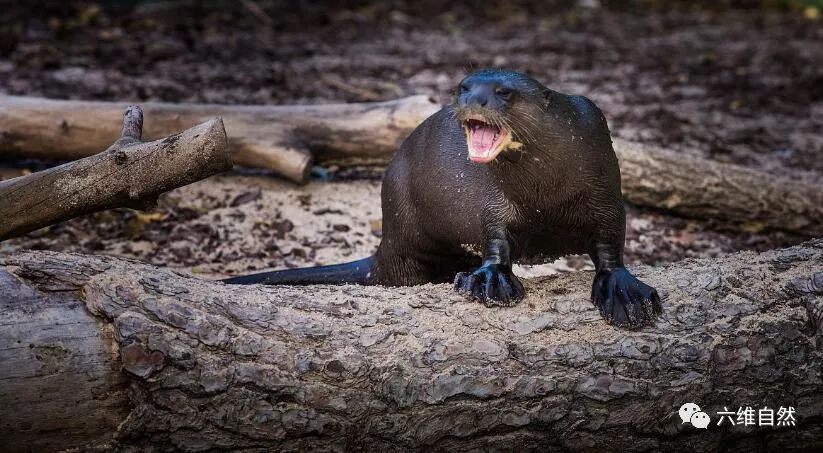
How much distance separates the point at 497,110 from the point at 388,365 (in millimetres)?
630

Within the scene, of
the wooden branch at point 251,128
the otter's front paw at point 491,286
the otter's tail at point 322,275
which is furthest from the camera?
the wooden branch at point 251,128

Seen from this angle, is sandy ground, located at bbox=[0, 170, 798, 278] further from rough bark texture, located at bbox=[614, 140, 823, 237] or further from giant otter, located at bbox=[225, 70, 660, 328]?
giant otter, located at bbox=[225, 70, 660, 328]

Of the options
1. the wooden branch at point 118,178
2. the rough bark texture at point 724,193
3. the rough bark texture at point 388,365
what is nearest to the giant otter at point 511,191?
the rough bark texture at point 388,365

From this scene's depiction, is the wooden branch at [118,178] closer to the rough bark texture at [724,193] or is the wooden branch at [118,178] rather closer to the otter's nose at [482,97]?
the otter's nose at [482,97]

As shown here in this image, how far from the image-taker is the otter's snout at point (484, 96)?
2.09 metres

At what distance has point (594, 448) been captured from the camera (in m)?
2.07

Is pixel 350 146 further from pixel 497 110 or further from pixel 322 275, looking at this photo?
pixel 497 110

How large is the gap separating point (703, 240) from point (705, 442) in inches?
80.5

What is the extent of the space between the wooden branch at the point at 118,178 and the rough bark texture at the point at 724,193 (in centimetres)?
220

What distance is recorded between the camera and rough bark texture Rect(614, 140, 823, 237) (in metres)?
3.94

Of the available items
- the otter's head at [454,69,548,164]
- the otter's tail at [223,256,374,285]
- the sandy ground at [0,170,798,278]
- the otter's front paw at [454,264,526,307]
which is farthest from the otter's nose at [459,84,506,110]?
the sandy ground at [0,170,798,278]

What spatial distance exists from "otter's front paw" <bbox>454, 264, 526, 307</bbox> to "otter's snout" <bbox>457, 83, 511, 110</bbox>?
1.35ft

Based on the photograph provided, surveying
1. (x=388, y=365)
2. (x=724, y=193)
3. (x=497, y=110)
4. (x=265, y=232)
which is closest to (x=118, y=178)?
(x=388, y=365)

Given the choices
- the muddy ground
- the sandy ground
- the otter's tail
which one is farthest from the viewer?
the muddy ground
